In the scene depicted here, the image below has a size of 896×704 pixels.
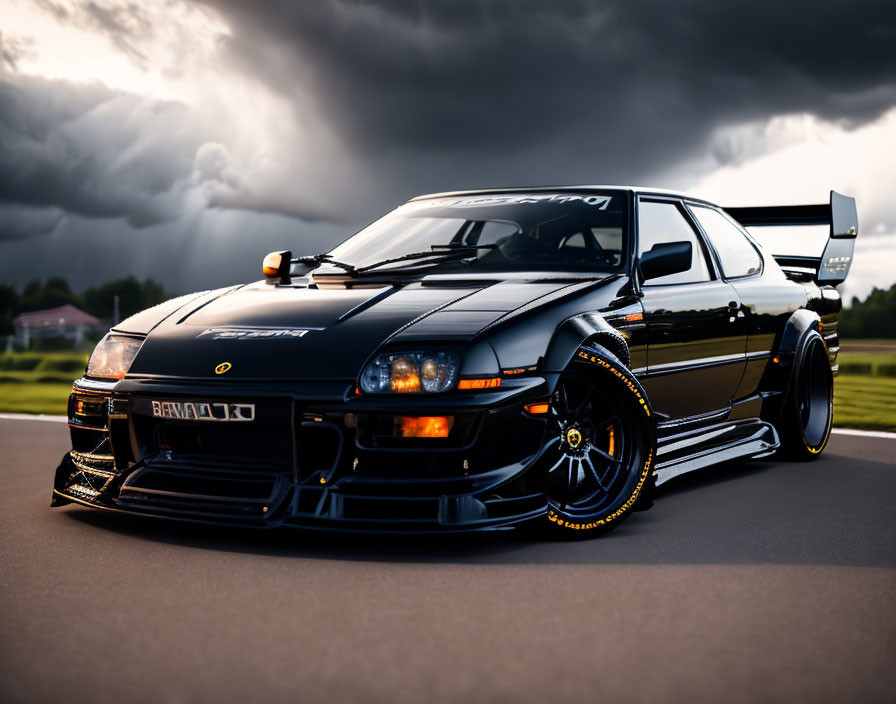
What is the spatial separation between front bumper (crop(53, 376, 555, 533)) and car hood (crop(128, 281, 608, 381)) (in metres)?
0.10

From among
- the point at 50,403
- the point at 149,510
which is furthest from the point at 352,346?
the point at 50,403

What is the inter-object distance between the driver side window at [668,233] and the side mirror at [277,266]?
5.58 feet

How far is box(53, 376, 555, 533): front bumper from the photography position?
3734 millimetres

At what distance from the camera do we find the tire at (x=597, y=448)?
165 inches

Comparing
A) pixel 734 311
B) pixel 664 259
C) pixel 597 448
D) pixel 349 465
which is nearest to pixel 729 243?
pixel 734 311

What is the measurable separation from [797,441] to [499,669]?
4.32m

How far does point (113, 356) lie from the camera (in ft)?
14.5

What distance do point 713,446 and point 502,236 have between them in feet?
5.08

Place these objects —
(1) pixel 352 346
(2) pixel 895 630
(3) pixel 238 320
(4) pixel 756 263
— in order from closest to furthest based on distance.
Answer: (2) pixel 895 630
(1) pixel 352 346
(3) pixel 238 320
(4) pixel 756 263

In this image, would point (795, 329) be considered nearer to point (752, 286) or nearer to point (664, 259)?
point (752, 286)

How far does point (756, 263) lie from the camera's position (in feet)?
20.7

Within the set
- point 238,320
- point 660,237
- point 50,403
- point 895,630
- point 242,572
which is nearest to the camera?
point 895,630

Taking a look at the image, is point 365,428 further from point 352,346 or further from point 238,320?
point 238,320

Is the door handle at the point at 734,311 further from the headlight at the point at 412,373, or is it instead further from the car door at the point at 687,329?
the headlight at the point at 412,373
